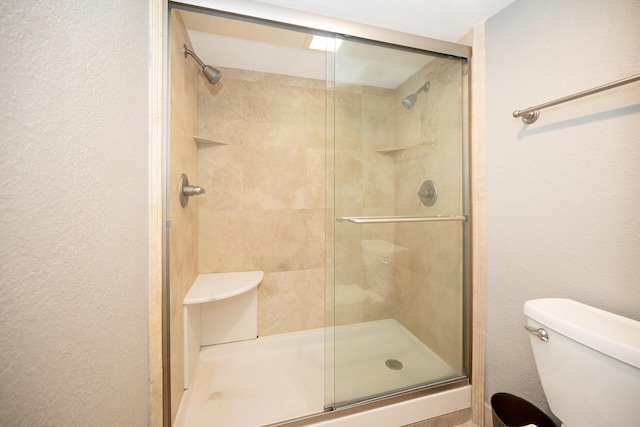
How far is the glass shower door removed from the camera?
3.72 feet

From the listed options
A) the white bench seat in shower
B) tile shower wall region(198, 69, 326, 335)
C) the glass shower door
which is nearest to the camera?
the glass shower door

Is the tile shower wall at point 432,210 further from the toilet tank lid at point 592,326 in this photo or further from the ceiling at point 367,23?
the toilet tank lid at point 592,326

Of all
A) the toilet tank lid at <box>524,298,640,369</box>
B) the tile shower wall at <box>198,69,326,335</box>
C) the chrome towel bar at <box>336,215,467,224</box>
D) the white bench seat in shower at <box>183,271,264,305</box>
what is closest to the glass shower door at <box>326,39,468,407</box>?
the chrome towel bar at <box>336,215,467,224</box>

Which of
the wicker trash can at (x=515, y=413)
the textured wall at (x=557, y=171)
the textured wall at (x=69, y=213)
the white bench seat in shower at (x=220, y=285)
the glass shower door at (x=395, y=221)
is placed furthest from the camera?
the white bench seat in shower at (x=220, y=285)

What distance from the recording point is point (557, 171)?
91 centimetres

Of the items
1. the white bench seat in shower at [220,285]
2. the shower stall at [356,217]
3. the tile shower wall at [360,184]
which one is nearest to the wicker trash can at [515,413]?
the shower stall at [356,217]

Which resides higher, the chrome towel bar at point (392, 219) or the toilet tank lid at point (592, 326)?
the chrome towel bar at point (392, 219)

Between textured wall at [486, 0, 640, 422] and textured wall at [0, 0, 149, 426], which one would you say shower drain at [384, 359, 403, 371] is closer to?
textured wall at [486, 0, 640, 422]

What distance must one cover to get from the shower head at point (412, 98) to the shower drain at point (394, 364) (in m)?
1.34

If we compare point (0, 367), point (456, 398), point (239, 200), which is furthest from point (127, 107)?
point (456, 398)

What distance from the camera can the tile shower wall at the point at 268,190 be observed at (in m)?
1.73

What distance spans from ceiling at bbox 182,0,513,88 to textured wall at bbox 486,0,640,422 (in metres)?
0.20

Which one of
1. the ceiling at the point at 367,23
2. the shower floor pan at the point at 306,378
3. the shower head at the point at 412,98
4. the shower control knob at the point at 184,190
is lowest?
the shower floor pan at the point at 306,378

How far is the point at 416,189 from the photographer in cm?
Result: 125
